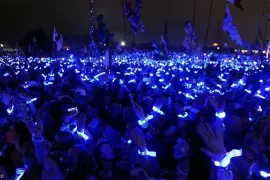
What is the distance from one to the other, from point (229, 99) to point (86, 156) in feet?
21.1

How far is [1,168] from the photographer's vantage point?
3357mm

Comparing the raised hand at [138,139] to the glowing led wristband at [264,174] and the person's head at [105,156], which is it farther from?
the glowing led wristband at [264,174]

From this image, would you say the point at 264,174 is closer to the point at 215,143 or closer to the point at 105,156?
the point at 215,143

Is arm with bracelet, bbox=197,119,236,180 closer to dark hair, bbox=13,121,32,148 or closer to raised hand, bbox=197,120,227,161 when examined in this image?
raised hand, bbox=197,120,227,161

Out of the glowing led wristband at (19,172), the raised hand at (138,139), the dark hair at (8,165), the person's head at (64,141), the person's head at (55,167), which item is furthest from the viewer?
the person's head at (64,141)

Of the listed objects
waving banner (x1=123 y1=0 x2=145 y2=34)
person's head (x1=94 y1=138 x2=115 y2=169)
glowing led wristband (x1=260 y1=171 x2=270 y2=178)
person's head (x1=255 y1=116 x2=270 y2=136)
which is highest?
waving banner (x1=123 y1=0 x2=145 y2=34)

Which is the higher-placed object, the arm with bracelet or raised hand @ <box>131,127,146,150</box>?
the arm with bracelet

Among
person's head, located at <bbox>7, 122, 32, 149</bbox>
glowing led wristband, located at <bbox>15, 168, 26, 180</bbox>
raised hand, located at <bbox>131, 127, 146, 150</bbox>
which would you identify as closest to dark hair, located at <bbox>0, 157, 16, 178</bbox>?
person's head, located at <bbox>7, 122, 32, 149</bbox>

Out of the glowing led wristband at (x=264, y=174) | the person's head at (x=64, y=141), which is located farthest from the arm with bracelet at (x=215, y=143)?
the person's head at (x=64, y=141)

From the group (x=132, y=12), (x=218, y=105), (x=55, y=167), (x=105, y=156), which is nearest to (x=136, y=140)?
(x=105, y=156)

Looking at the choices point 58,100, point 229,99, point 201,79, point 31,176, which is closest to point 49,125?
point 58,100

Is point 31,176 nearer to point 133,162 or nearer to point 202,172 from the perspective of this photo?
point 133,162

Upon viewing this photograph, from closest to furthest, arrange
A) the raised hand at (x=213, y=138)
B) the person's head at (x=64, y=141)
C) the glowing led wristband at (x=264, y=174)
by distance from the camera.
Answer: the raised hand at (x=213, y=138), the glowing led wristband at (x=264, y=174), the person's head at (x=64, y=141)

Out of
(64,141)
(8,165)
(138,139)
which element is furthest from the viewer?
(64,141)
